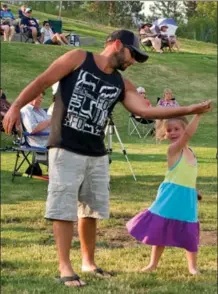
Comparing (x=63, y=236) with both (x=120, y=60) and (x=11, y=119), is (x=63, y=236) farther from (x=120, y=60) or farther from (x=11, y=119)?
(x=120, y=60)

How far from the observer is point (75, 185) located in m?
4.14

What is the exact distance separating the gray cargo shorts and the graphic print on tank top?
0.27 meters

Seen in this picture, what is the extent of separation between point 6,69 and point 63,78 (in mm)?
3447

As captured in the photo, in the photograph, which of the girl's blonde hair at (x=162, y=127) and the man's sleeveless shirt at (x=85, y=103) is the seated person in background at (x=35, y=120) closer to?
the girl's blonde hair at (x=162, y=127)

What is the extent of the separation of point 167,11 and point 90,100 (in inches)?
49.3

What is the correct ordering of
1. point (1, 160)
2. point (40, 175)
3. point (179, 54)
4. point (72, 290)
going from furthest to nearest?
point (1, 160), point (40, 175), point (179, 54), point (72, 290)

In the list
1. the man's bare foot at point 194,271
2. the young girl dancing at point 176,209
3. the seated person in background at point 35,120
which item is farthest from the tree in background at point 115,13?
the seated person in background at point 35,120

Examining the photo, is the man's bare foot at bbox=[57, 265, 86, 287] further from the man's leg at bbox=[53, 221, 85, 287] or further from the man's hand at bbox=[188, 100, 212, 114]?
the man's hand at bbox=[188, 100, 212, 114]

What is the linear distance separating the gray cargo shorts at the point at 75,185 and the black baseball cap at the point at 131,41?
64 centimetres

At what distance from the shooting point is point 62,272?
171 inches

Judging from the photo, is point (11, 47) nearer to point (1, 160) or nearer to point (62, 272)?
point (62, 272)

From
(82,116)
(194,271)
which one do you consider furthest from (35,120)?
(82,116)

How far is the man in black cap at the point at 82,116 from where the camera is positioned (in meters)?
3.75

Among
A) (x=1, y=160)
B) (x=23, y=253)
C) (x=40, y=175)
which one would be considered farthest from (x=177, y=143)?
(x=1, y=160)
